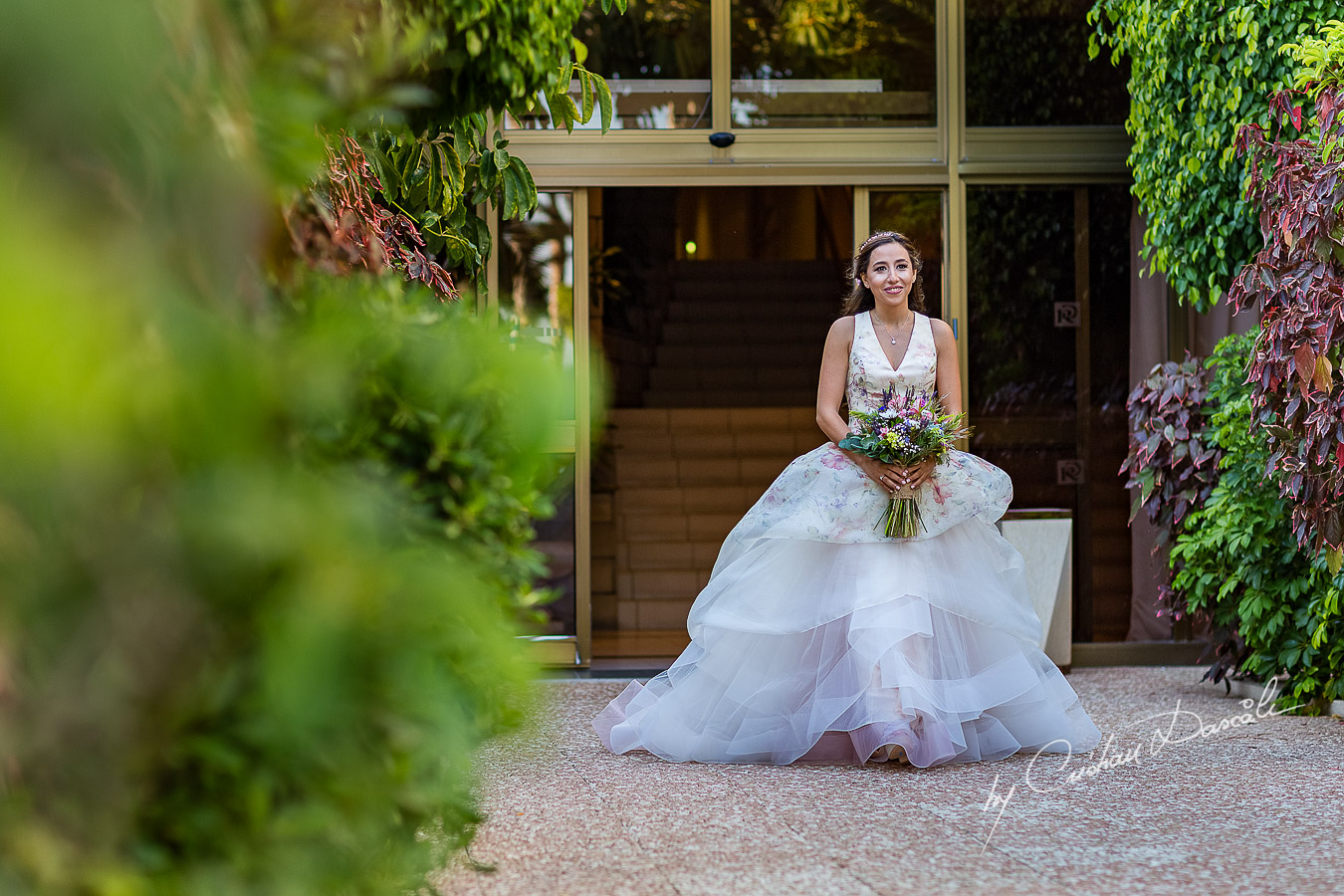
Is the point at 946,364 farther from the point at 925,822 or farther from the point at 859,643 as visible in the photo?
the point at 925,822

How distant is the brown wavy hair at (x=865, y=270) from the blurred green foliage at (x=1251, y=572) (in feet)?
4.04

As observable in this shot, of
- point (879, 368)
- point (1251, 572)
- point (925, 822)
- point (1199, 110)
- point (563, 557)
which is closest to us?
point (925, 822)

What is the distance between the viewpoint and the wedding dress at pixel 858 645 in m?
3.58

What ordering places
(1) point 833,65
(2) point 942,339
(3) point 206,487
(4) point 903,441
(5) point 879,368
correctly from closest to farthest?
(3) point 206,487
(4) point 903,441
(5) point 879,368
(2) point 942,339
(1) point 833,65


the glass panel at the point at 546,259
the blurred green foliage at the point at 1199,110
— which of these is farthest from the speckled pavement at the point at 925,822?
the glass panel at the point at 546,259

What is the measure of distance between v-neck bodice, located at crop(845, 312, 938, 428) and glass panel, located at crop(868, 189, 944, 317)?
172cm

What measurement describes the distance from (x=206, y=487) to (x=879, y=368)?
338cm

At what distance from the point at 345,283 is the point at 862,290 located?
3.12 m

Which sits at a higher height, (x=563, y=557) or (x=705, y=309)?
(x=705, y=309)

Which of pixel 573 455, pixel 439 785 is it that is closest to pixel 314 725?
pixel 439 785

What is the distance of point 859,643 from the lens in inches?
142

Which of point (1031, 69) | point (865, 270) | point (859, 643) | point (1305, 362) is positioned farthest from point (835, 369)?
point (1031, 69)

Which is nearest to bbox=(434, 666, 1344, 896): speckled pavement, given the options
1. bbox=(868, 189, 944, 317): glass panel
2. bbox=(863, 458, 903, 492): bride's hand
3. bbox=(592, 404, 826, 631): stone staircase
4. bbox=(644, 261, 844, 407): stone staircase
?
bbox=(863, 458, 903, 492): bride's hand

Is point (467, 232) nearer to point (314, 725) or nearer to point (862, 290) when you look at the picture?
point (862, 290)
